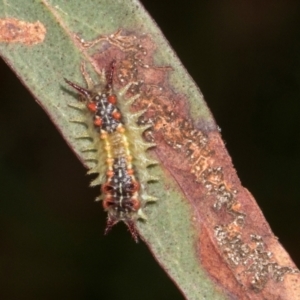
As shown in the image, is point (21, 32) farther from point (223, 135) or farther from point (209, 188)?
point (223, 135)

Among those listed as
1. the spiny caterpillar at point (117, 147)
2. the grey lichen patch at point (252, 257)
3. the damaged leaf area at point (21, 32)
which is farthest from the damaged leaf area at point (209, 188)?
the damaged leaf area at point (21, 32)

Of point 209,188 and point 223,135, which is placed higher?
point 223,135

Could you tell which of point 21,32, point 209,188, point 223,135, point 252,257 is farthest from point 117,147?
point 223,135

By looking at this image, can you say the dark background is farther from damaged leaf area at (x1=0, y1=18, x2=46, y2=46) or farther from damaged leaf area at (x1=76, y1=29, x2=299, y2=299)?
damaged leaf area at (x1=0, y1=18, x2=46, y2=46)

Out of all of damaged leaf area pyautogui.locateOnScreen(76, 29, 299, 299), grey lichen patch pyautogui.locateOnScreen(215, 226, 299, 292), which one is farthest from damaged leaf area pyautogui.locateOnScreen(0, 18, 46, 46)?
grey lichen patch pyautogui.locateOnScreen(215, 226, 299, 292)

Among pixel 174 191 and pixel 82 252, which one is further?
pixel 82 252

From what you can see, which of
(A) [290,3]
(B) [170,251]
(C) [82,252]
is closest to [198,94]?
(B) [170,251]

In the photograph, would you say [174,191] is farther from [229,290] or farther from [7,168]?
[7,168]
